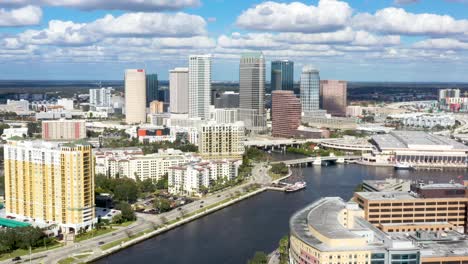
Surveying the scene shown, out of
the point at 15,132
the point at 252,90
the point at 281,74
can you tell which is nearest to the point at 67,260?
the point at 15,132

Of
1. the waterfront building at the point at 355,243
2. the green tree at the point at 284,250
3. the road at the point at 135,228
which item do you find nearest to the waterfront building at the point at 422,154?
the road at the point at 135,228

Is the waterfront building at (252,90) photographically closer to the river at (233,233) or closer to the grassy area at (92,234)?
the river at (233,233)

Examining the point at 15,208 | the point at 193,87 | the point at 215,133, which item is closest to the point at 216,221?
the point at 15,208

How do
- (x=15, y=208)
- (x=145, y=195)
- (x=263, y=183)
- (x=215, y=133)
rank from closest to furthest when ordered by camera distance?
(x=15, y=208)
(x=145, y=195)
(x=263, y=183)
(x=215, y=133)

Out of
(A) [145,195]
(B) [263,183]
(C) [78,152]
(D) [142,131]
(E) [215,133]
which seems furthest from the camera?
(D) [142,131]

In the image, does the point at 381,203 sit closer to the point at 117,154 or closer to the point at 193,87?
the point at 117,154

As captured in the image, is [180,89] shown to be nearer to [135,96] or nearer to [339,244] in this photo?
[135,96]
